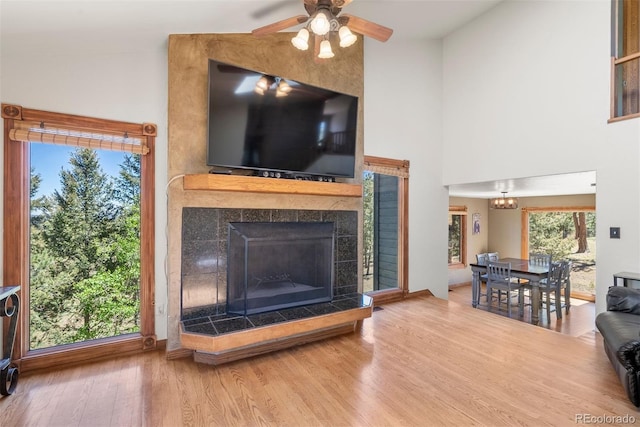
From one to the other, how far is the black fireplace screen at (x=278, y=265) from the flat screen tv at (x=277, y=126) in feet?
1.98

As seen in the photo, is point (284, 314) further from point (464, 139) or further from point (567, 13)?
point (567, 13)

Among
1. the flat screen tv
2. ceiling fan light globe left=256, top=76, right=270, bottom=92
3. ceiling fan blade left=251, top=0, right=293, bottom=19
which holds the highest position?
ceiling fan blade left=251, top=0, right=293, bottom=19

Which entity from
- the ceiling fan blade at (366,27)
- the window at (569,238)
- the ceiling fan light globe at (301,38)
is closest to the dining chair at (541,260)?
the window at (569,238)

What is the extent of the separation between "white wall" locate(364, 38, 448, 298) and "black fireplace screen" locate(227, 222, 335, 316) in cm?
174

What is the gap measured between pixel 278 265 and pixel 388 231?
84.3 inches

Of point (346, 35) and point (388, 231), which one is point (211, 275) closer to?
point (346, 35)

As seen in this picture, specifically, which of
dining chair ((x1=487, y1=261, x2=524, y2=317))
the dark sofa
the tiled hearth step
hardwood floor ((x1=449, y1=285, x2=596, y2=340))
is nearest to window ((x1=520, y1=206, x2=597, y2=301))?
hardwood floor ((x1=449, y1=285, x2=596, y2=340))

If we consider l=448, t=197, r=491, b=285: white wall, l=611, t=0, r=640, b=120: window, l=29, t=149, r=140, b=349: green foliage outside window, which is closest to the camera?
l=29, t=149, r=140, b=349: green foliage outside window

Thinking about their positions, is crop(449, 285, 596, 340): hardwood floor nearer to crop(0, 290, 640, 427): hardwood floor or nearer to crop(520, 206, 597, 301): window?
crop(520, 206, 597, 301): window

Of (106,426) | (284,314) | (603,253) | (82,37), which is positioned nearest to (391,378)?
(284,314)

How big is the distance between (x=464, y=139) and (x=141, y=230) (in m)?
4.58

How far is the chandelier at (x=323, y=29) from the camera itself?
2.09 meters

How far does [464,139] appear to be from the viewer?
4.82m

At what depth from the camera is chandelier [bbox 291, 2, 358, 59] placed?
6.86ft
